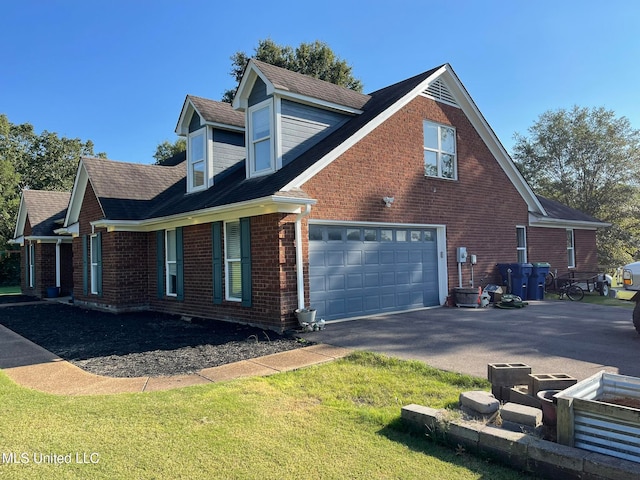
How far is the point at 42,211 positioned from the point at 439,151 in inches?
778

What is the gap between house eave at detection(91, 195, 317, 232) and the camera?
370 inches

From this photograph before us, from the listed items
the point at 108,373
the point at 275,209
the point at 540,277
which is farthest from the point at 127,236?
the point at 540,277

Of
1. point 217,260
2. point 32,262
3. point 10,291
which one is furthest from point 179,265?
point 10,291

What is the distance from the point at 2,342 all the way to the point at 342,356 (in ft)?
24.5

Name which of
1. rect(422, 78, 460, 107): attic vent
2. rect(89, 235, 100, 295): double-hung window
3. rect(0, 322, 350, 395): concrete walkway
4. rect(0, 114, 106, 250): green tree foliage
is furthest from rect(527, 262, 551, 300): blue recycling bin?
rect(0, 114, 106, 250): green tree foliage

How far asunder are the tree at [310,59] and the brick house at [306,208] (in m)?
20.2

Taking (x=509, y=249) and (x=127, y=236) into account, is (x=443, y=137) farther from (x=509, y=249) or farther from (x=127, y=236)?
(x=127, y=236)

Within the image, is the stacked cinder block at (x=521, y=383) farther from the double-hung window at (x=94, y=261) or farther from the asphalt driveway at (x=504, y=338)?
the double-hung window at (x=94, y=261)

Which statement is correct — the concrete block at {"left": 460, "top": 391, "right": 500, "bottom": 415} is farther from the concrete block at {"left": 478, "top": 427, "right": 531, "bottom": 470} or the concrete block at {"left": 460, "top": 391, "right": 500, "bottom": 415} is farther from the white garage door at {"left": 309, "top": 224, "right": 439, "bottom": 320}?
the white garage door at {"left": 309, "top": 224, "right": 439, "bottom": 320}

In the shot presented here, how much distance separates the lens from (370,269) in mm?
11625

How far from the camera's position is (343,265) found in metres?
11.0

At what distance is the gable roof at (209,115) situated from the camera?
13.2 metres

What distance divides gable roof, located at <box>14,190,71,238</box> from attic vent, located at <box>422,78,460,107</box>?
59.6 feet

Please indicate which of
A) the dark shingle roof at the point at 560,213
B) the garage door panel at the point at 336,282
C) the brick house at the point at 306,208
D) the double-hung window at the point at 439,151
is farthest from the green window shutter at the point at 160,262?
the dark shingle roof at the point at 560,213
